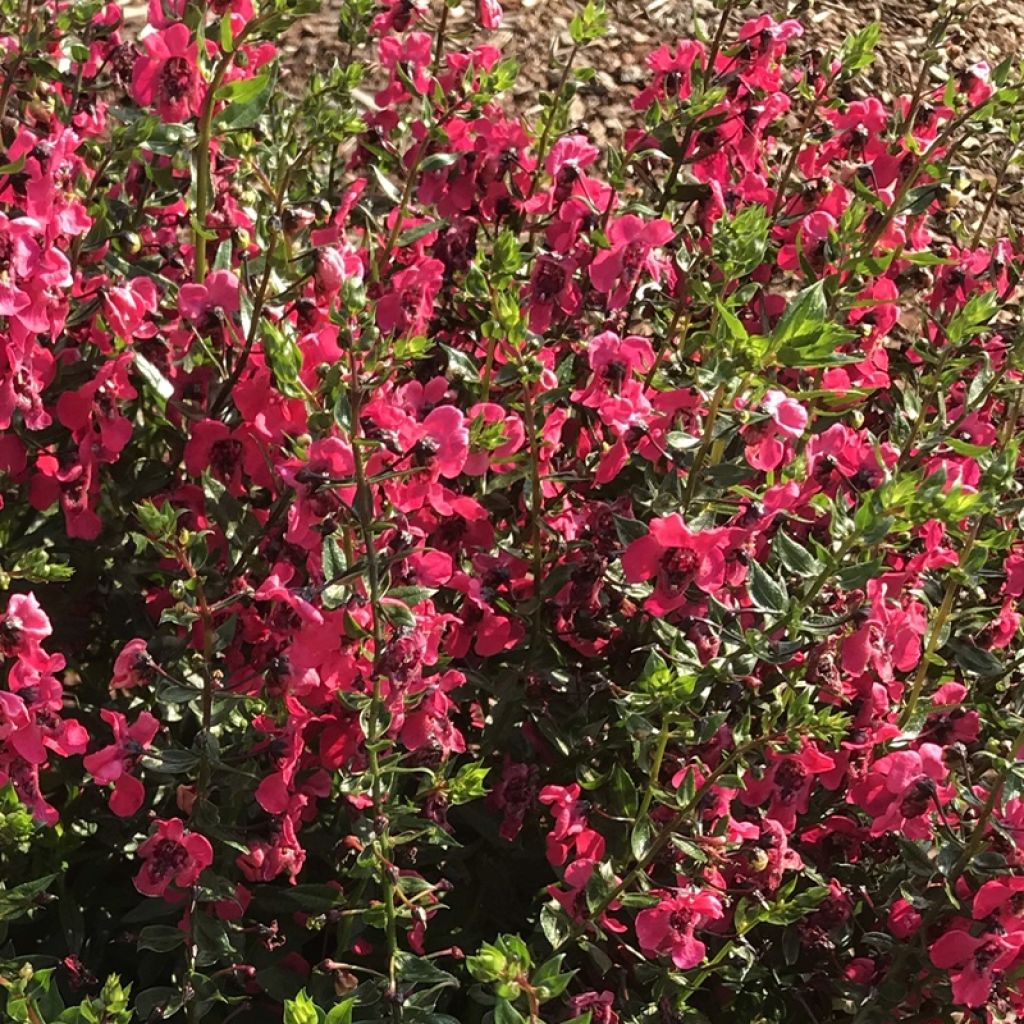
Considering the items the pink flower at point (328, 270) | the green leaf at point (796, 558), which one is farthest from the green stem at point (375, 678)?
the green leaf at point (796, 558)

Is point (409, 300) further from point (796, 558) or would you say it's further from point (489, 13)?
point (796, 558)

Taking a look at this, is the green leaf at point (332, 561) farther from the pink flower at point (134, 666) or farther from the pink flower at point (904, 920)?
the pink flower at point (904, 920)

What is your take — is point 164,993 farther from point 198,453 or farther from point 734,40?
point 734,40

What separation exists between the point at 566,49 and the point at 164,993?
521 cm

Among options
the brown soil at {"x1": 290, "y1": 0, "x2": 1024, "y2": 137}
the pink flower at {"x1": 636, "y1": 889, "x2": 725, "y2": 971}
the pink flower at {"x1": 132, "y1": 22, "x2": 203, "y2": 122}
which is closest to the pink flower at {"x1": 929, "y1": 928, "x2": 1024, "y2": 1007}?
the pink flower at {"x1": 636, "y1": 889, "x2": 725, "y2": 971}

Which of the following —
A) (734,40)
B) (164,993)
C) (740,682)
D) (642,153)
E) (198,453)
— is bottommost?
(164,993)

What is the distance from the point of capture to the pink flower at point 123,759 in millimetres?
2393

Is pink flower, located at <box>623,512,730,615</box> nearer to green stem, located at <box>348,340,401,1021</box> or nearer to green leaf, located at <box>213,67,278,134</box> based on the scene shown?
green stem, located at <box>348,340,401,1021</box>

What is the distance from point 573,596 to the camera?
2.73 m

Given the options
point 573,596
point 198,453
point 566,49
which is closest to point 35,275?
point 198,453

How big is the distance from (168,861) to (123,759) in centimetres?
22

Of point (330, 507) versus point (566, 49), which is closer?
point (330, 507)

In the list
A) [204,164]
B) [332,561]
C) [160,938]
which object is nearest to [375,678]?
[332,561]

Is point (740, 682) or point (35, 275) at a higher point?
point (35, 275)
